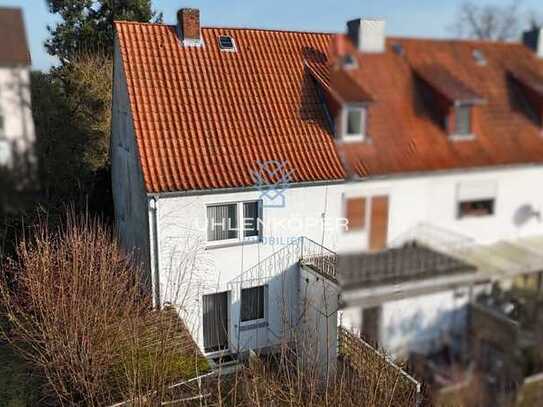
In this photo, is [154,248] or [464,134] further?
[154,248]

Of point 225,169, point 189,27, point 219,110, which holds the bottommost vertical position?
point 225,169

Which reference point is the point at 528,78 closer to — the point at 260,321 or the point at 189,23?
the point at 260,321

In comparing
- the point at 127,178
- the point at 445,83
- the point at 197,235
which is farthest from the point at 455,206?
the point at 127,178

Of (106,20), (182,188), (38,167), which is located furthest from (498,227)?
(106,20)

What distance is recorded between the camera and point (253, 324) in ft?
26.5

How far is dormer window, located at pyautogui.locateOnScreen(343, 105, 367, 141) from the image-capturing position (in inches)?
19.4

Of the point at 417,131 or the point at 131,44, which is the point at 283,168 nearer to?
the point at 131,44

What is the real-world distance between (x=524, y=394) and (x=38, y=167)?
105cm

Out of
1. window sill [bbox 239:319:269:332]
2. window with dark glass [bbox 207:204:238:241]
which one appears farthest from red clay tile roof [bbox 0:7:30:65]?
window sill [bbox 239:319:269:332]

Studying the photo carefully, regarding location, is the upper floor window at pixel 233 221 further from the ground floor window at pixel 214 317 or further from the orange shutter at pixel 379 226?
the orange shutter at pixel 379 226

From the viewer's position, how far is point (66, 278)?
5.47 m

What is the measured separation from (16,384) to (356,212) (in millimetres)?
6342

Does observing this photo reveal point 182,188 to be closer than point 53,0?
No

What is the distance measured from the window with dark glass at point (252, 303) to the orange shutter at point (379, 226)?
297 inches
